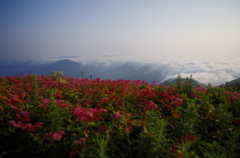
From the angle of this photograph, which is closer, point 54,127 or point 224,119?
point 54,127

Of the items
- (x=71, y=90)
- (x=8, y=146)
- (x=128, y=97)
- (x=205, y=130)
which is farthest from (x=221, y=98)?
(x=8, y=146)

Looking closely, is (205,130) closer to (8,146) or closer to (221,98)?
(221,98)

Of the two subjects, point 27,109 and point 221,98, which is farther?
point 221,98

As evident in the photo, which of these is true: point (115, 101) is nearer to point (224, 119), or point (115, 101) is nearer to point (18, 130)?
point (18, 130)

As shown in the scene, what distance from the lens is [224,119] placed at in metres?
2.82

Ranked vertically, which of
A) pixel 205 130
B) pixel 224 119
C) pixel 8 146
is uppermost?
pixel 224 119

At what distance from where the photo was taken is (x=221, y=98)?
13.2 ft

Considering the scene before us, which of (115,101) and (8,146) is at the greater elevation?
(115,101)

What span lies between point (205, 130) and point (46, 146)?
309cm

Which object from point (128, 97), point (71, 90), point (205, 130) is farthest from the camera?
point (71, 90)

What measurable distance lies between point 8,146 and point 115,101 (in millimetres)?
2523

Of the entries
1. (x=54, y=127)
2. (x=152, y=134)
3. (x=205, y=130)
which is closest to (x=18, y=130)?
(x=54, y=127)

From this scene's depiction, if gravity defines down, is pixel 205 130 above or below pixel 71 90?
below

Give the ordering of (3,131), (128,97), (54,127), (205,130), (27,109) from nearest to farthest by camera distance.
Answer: (54,127) < (3,131) < (205,130) < (27,109) < (128,97)
